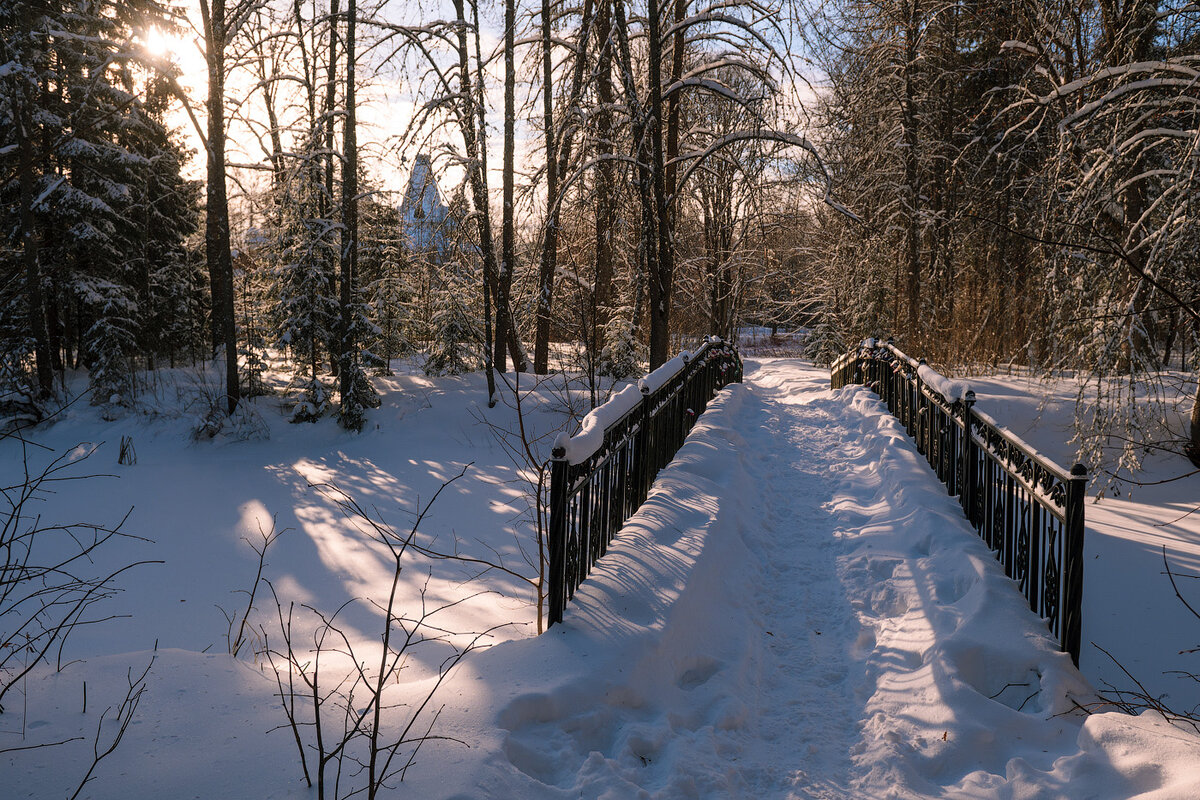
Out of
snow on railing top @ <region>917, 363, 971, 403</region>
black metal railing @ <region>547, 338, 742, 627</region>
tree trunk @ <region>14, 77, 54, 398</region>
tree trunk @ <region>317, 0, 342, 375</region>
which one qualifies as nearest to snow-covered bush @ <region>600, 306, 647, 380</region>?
tree trunk @ <region>317, 0, 342, 375</region>

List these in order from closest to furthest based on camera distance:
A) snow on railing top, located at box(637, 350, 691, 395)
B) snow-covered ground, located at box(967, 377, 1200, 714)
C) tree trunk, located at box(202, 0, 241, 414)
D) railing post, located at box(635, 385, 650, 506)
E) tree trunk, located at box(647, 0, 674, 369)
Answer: snow-covered ground, located at box(967, 377, 1200, 714) < railing post, located at box(635, 385, 650, 506) < snow on railing top, located at box(637, 350, 691, 395) < tree trunk, located at box(647, 0, 674, 369) < tree trunk, located at box(202, 0, 241, 414)

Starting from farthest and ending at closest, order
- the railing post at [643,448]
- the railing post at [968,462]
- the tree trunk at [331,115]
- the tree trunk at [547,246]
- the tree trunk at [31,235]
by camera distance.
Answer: the tree trunk at [331,115]
the tree trunk at [31,235]
the tree trunk at [547,246]
the railing post at [643,448]
the railing post at [968,462]

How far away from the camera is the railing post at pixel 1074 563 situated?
3.72m

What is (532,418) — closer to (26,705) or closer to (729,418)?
(729,418)

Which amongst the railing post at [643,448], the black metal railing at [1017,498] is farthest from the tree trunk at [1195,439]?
the railing post at [643,448]

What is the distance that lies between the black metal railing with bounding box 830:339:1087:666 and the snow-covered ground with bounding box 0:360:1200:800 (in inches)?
6.4

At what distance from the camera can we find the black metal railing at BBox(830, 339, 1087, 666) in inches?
150

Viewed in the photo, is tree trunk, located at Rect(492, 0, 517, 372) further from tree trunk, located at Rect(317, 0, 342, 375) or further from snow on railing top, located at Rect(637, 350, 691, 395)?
snow on railing top, located at Rect(637, 350, 691, 395)

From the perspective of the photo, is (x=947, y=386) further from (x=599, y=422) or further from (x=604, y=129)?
(x=604, y=129)

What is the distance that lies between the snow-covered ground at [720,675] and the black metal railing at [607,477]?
0.66 ft

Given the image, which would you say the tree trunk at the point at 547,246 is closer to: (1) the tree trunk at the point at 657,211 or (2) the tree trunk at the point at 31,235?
(1) the tree trunk at the point at 657,211

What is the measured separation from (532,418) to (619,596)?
11.8 m

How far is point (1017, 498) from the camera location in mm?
A: 4754

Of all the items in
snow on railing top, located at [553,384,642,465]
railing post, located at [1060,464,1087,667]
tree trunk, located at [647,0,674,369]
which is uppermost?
tree trunk, located at [647,0,674,369]
